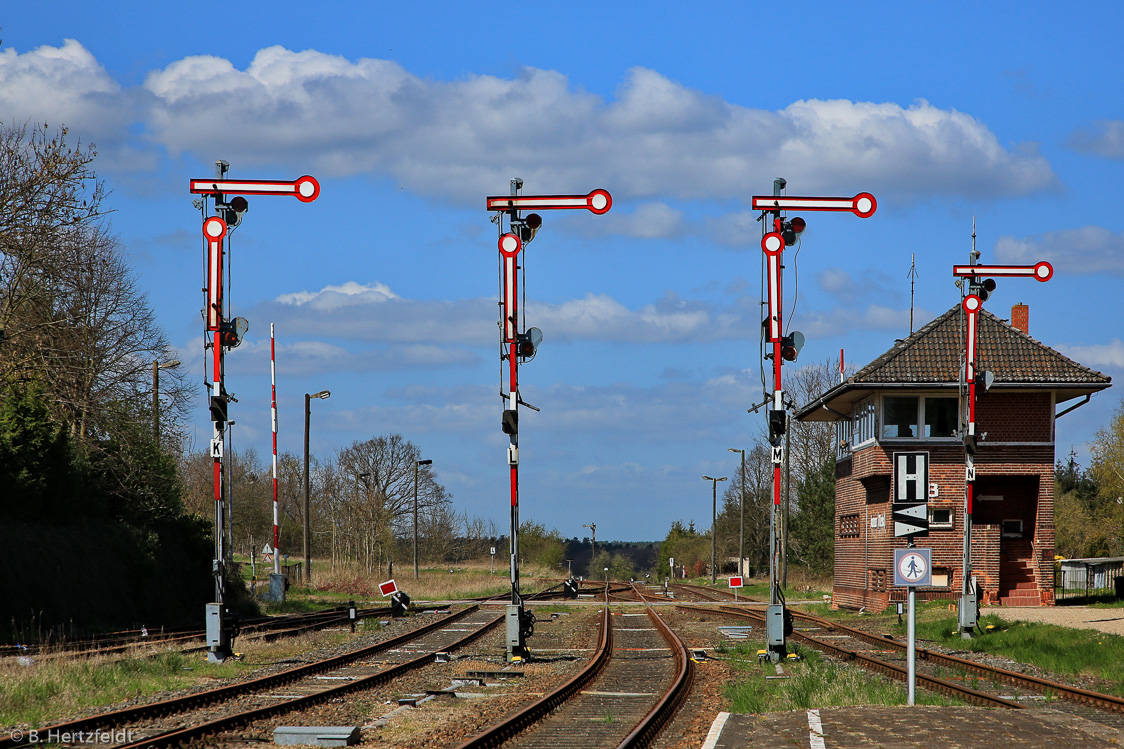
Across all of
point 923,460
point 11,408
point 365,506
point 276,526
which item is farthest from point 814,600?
point 365,506

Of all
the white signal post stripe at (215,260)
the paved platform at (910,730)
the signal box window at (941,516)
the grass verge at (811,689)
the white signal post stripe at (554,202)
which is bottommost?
the grass verge at (811,689)

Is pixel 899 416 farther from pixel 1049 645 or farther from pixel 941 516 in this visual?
pixel 1049 645

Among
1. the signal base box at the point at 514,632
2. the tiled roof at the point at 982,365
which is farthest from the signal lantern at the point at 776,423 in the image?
the tiled roof at the point at 982,365

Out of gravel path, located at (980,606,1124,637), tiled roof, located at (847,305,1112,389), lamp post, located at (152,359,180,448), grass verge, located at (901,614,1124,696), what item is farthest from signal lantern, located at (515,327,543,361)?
lamp post, located at (152,359,180,448)

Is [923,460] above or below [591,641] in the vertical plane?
above

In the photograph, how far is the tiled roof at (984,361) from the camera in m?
31.8

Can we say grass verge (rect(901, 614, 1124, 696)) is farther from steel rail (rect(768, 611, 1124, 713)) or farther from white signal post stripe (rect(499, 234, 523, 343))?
white signal post stripe (rect(499, 234, 523, 343))

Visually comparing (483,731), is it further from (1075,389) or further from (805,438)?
(805,438)

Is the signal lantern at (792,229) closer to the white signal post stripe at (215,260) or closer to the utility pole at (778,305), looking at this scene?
the utility pole at (778,305)

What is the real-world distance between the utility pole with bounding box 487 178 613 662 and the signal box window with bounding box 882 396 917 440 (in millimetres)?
17210

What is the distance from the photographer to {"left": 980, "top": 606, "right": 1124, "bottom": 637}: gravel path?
23656 mm

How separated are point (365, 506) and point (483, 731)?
66793 mm

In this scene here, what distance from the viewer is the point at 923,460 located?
1257 cm

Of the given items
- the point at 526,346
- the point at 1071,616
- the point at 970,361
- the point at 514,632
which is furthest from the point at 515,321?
the point at 1071,616
